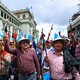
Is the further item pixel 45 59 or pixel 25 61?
pixel 25 61

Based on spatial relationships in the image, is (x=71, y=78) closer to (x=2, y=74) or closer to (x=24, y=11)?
(x=2, y=74)

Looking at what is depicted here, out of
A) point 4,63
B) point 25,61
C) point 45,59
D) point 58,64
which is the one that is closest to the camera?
point 58,64

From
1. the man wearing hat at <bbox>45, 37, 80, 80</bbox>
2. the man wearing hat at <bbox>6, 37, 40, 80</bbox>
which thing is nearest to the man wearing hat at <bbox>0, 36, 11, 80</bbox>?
the man wearing hat at <bbox>6, 37, 40, 80</bbox>

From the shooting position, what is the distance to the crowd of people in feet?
14.3

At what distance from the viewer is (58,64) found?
441 cm

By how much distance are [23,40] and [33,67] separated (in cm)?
64

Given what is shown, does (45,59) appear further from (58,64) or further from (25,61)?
(25,61)

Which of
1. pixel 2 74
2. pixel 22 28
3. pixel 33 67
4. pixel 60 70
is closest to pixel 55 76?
pixel 60 70

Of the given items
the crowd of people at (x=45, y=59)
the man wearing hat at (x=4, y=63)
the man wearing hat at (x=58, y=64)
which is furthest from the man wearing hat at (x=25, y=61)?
the man wearing hat at (x=58, y=64)

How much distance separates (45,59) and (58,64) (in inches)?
16.0

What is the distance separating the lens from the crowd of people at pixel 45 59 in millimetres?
4352

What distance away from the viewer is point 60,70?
14.3 feet

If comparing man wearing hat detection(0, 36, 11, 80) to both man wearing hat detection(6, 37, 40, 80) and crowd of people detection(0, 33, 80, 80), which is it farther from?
man wearing hat detection(6, 37, 40, 80)

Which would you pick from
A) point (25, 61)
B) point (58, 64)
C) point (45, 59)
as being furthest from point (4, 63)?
point (58, 64)
